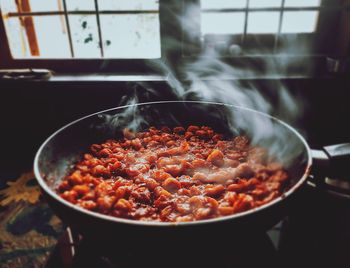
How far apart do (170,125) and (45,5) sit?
7.15 ft

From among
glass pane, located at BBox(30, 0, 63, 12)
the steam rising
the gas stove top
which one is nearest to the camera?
the gas stove top

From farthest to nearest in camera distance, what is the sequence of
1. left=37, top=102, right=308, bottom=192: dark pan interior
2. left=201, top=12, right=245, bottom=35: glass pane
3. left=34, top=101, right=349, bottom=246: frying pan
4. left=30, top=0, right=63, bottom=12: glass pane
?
left=30, top=0, right=63, bottom=12: glass pane < left=201, top=12, right=245, bottom=35: glass pane < left=37, top=102, right=308, bottom=192: dark pan interior < left=34, top=101, right=349, bottom=246: frying pan

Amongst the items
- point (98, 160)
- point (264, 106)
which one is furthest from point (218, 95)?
point (98, 160)

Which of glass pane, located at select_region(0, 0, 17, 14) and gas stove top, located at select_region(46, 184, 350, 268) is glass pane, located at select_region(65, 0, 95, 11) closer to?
glass pane, located at select_region(0, 0, 17, 14)

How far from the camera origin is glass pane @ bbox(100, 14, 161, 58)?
9.94 feet

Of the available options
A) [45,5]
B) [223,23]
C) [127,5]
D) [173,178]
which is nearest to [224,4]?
[223,23]

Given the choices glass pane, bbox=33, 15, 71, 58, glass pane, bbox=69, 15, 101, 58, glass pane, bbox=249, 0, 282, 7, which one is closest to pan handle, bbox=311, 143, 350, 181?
glass pane, bbox=249, 0, 282, 7

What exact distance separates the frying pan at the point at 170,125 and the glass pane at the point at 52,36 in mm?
1886

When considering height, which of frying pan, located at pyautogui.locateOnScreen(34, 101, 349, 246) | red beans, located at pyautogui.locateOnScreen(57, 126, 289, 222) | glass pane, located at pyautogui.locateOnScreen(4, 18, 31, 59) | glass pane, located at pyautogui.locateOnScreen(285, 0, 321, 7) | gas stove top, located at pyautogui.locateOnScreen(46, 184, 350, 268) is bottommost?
gas stove top, located at pyautogui.locateOnScreen(46, 184, 350, 268)

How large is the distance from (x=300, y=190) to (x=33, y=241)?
5.57 feet

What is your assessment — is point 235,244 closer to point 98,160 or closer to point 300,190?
point 300,190

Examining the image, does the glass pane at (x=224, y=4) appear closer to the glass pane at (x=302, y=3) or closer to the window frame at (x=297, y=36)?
the window frame at (x=297, y=36)

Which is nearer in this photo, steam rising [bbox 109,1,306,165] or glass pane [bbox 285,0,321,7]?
steam rising [bbox 109,1,306,165]

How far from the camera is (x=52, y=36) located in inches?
124
